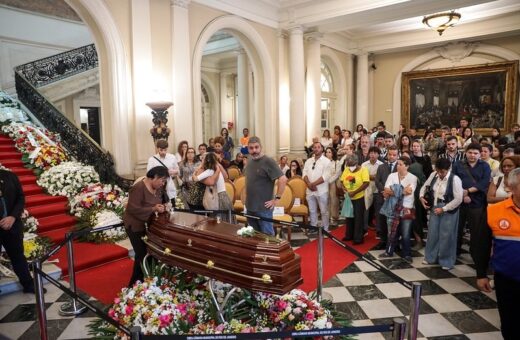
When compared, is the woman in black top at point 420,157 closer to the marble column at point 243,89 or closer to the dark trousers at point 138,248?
the dark trousers at point 138,248

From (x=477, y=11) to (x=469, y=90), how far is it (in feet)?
9.33

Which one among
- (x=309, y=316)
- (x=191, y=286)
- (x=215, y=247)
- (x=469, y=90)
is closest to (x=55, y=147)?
(x=191, y=286)

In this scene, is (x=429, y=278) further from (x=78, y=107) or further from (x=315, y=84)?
(x=78, y=107)

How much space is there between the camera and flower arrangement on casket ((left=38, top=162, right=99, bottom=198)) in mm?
6477

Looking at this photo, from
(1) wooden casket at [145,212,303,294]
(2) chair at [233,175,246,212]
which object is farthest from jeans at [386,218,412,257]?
(1) wooden casket at [145,212,303,294]

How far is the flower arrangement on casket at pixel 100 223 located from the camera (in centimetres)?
551

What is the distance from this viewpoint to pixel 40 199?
20.2 ft

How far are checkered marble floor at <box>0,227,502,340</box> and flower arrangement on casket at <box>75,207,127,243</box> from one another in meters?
1.20

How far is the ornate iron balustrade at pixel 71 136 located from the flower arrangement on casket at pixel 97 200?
0.48 meters

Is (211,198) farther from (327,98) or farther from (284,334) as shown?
(327,98)

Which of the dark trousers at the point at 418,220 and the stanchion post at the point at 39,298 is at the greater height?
the stanchion post at the point at 39,298

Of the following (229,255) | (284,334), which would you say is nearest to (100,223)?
(229,255)

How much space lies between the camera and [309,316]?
2898 mm

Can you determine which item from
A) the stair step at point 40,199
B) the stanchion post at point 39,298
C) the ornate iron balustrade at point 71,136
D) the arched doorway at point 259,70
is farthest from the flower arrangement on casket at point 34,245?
the arched doorway at point 259,70
